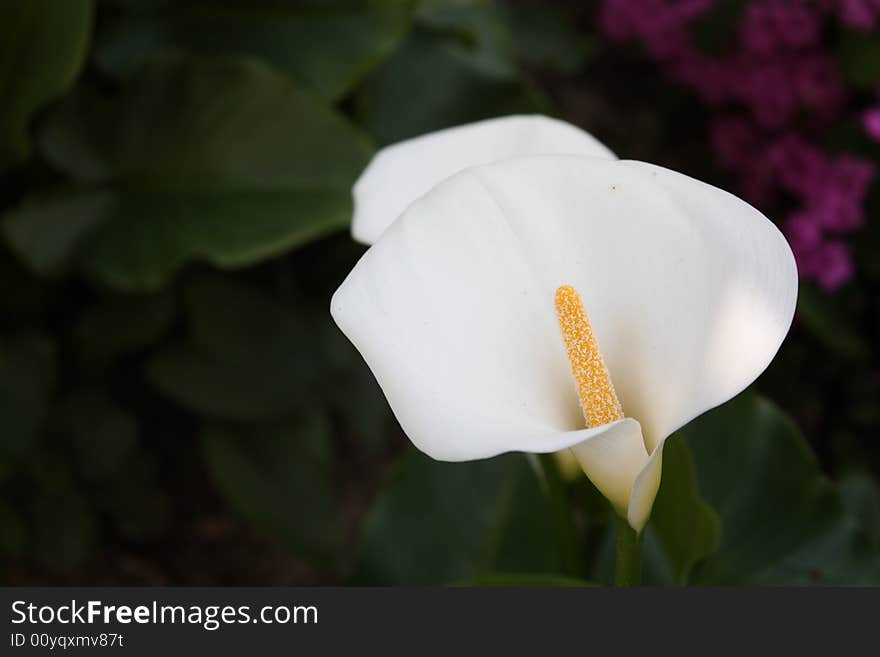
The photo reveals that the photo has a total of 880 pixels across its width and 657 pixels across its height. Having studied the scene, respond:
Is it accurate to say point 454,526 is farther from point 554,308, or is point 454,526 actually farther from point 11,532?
point 11,532

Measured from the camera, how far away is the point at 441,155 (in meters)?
0.64

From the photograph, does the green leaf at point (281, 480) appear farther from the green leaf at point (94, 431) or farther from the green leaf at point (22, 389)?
the green leaf at point (22, 389)

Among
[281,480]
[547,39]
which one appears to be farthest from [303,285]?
[547,39]

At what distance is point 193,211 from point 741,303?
2.50 feet

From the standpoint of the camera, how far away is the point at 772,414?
83 cm

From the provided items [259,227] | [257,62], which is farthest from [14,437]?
[257,62]

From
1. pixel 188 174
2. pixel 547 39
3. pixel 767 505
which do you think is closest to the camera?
pixel 767 505

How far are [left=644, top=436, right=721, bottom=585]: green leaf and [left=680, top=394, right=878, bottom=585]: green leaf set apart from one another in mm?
97

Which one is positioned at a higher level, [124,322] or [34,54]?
[34,54]

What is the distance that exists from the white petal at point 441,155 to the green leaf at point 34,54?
21.8 inches

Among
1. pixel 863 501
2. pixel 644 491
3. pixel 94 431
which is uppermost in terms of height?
pixel 644 491

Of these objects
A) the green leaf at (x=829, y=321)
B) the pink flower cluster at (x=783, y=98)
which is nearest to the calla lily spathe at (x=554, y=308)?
the pink flower cluster at (x=783, y=98)

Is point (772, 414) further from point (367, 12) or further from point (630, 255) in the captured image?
point (367, 12)

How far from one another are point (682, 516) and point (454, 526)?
29cm
